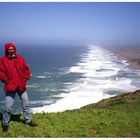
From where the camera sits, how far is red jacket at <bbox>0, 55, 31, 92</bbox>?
328 inches

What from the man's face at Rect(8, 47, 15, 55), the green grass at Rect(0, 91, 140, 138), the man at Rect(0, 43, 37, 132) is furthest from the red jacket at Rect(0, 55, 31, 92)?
the green grass at Rect(0, 91, 140, 138)

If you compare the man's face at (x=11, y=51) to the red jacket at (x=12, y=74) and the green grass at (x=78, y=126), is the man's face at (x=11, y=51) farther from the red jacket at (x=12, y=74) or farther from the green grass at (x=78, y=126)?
the green grass at (x=78, y=126)

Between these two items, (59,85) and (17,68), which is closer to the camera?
(17,68)

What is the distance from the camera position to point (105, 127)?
9516 mm

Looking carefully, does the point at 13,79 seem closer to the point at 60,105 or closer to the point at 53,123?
the point at 53,123

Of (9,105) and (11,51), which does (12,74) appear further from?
(9,105)

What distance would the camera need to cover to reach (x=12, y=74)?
8359 millimetres

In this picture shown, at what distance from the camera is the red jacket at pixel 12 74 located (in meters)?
8.32

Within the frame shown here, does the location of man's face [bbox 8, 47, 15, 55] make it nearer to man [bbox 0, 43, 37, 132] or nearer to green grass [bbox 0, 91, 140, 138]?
man [bbox 0, 43, 37, 132]

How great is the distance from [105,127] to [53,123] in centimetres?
175

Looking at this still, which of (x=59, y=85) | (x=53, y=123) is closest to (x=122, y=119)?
(x=53, y=123)

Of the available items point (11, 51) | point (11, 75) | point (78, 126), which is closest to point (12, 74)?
point (11, 75)

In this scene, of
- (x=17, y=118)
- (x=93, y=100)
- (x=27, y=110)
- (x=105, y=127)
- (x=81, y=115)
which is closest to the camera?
(x=27, y=110)

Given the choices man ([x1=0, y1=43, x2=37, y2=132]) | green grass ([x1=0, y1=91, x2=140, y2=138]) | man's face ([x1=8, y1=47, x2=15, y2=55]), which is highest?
man's face ([x1=8, y1=47, x2=15, y2=55])
